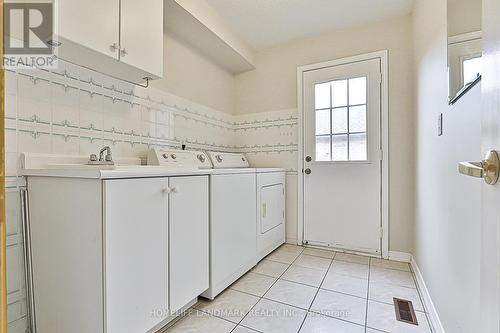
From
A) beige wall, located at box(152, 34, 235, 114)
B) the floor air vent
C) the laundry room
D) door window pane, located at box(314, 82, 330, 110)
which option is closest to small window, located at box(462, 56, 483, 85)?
the laundry room

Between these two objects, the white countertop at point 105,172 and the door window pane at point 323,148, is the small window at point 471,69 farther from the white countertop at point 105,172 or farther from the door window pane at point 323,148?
the door window pane at point 323,148

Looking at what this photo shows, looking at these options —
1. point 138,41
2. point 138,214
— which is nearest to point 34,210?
point 138,214

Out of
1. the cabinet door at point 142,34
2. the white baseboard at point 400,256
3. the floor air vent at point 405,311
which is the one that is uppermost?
the cabinet door at point 142,34

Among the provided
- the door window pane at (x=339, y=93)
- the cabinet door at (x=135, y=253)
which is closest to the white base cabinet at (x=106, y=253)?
the cabinet door at (x=135, y=253)

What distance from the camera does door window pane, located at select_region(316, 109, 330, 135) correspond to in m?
2.70

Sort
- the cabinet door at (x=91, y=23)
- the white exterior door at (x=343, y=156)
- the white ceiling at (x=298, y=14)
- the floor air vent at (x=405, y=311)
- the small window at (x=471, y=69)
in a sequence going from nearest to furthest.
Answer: the small window at (x=471, y=69) → the cabinet door at (x=91, y=23) → the floor air vent at (x=405, y=311) → the white ceiling at (x=298, y=14) → the white exterior door at (x=343, y=156)

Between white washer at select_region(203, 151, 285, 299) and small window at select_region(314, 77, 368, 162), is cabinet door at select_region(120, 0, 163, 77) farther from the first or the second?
small window at select_region(314, 77, 368, 162)

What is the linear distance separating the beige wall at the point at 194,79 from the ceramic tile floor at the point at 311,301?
1826 mm

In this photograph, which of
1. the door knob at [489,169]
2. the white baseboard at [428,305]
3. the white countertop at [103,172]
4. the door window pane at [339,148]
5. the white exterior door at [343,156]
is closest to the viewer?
the door knob at [489,169]

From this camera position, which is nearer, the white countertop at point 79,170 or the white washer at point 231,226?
the white countertop at point 79,170

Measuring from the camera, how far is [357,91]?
258 cm

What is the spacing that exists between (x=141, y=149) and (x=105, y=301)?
1.20m

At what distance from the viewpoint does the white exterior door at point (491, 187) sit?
454 millimetres

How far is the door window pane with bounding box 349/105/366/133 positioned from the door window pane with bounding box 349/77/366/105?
0.06m
